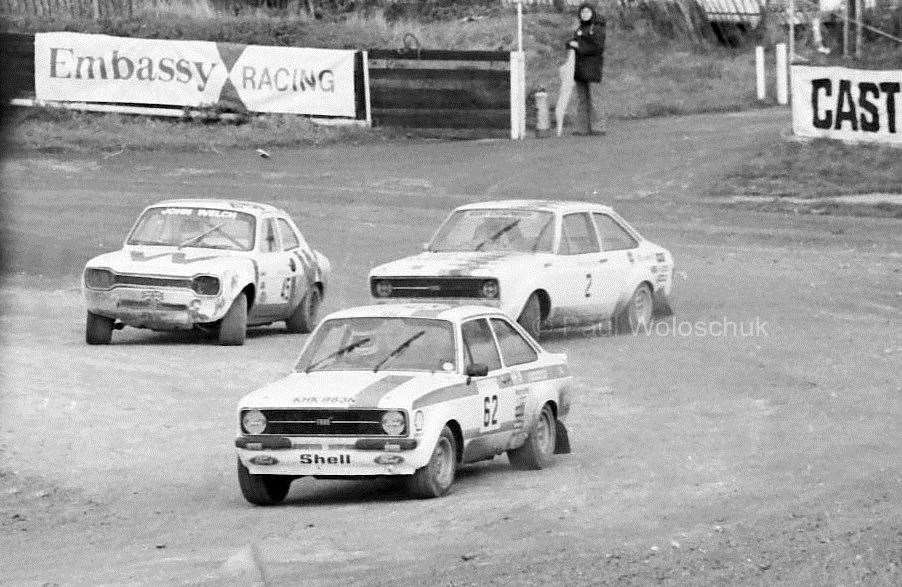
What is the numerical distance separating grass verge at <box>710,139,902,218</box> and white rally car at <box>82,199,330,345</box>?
1201 centimetres

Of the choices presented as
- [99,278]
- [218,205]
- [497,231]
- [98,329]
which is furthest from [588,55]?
[99,278]

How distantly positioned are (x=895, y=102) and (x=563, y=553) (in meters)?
23.5

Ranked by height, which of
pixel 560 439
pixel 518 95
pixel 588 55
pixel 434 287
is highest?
pixel 588 55

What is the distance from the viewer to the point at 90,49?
1379 inches

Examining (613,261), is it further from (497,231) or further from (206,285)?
(206,285)

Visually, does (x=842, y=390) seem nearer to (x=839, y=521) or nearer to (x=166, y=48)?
(x=839, y=521)

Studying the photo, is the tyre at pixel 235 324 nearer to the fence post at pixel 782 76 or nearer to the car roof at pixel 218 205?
the car roof at pixel 218 205

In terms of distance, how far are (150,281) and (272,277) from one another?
1514 millimetres

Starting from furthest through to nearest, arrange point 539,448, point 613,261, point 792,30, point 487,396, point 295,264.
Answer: point 792,30
point 295,264
point 613,261
point 539,448
point 487,396

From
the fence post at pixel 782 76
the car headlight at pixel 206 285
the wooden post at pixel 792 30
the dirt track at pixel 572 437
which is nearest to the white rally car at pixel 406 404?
the dirt track at pixel 572 437

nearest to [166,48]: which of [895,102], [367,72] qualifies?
[367,72]

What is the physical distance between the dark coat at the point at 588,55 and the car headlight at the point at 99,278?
57.6ft

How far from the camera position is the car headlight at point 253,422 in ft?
34.1

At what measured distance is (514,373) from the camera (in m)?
11.6
